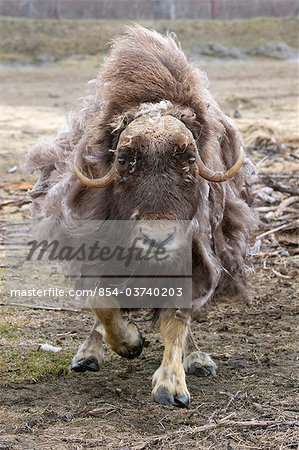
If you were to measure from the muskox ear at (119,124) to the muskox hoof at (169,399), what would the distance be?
101 centimetres

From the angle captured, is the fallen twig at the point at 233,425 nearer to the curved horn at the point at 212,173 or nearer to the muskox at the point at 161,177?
the muskox at the point at 161,177

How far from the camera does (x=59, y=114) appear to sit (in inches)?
546

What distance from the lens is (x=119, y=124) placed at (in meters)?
3.79

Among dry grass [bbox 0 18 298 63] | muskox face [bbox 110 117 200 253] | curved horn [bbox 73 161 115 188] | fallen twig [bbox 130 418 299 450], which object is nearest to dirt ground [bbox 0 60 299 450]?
fallen twig [bbox 130 418 299 450]

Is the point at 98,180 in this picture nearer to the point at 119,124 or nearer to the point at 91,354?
the point at 119,124

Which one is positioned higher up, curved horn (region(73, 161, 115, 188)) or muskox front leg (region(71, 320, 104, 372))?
curved horn (region(73, 161, 115, 188))

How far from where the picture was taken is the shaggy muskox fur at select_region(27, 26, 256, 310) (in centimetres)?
387

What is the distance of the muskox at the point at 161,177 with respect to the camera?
3.64m

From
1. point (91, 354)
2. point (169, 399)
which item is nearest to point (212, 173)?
point (169, 399)

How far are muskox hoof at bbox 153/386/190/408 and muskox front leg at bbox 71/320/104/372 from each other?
23.7 inches

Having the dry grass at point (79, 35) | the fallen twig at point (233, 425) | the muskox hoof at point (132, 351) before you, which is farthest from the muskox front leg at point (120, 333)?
the dry grass at point (79, 35)

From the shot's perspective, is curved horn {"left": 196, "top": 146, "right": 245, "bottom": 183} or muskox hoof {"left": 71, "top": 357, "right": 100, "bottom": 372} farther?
muskox hoof {"left": 71, "top": 357, "right": 100, "bottom": 372}

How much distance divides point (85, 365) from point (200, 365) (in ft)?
1.74

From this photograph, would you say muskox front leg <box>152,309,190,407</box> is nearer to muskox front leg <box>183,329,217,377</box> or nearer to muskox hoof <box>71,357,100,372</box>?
muskox front leg <box>183,329,217,377</box>
